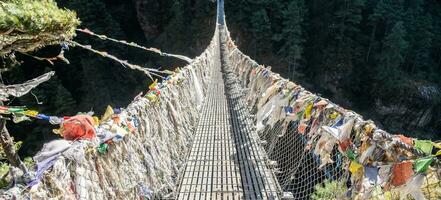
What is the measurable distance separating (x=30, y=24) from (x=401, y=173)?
3143 mm

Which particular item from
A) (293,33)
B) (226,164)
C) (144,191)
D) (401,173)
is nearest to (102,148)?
(144,191)

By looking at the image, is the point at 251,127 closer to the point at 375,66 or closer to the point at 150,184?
the point at 150,184

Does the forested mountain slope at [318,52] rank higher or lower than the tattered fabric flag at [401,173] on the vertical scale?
lower

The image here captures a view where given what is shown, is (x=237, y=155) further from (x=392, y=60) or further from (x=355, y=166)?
(x=392, y=60)

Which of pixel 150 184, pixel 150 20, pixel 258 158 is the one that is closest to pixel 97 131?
pixel 150 184

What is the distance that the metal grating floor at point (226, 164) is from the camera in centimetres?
356

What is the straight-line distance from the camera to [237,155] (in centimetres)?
443

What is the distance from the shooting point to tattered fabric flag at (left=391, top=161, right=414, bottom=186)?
177 centimetres

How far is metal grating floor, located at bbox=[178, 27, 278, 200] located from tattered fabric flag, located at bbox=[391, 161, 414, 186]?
163 cm

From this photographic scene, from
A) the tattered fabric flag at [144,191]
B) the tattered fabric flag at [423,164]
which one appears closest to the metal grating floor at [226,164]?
the tattered fabric flag at [144,191]

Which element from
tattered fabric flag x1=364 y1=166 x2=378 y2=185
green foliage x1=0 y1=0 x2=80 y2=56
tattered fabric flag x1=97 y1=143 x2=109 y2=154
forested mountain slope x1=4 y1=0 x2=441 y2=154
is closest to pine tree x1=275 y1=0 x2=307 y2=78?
forested mountain slope x1=4 y1=0 x2=441 y2=154

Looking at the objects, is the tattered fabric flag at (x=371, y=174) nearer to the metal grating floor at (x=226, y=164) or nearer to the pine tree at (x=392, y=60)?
the metal grating floor at (x=226, y=164)

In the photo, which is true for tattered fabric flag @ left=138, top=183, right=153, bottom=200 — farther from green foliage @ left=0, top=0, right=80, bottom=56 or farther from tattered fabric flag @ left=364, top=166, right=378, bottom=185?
green foliage @ left=0, top=0, right=80, bottom=56

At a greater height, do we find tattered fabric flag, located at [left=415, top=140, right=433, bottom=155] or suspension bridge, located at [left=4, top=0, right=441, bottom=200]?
tattered fabric flag, located at [left=415, top=140, right=433, bottom=155]
